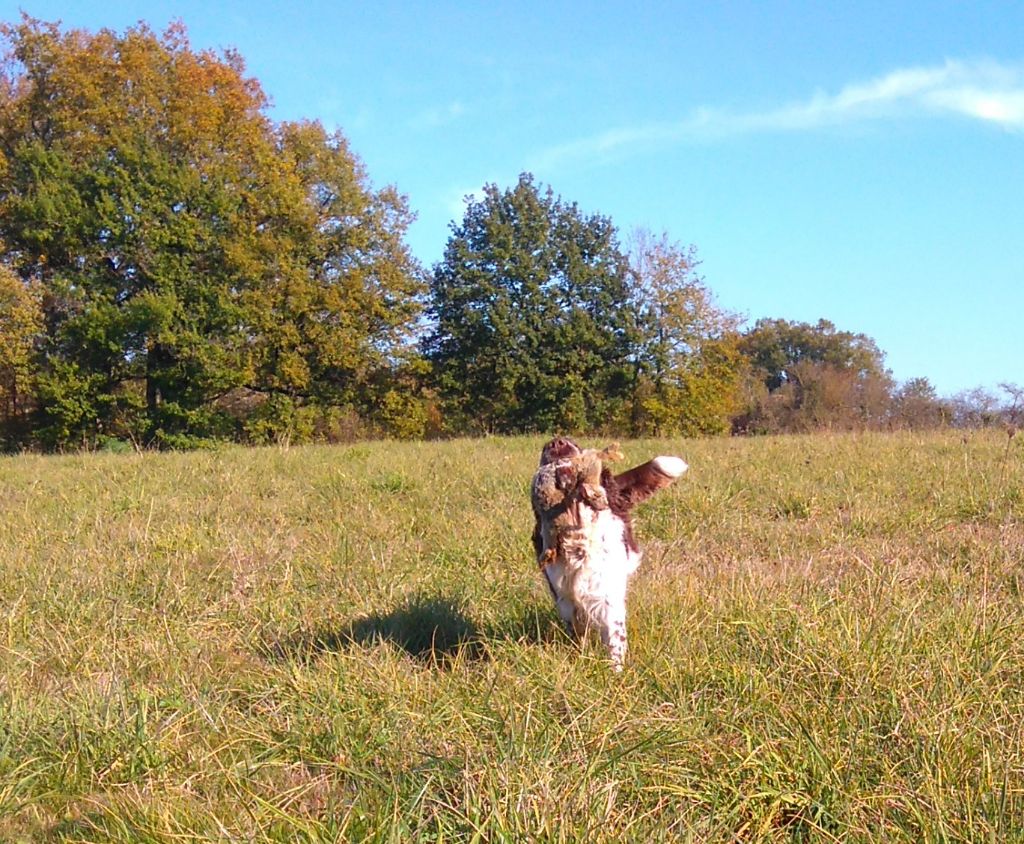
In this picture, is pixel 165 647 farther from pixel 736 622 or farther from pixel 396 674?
pixel 736 622

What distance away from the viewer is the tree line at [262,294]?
27734mm

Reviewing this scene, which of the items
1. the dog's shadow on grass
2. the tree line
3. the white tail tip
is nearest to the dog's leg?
the dog's shadow on grass

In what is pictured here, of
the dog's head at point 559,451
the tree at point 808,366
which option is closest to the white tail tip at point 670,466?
the dog's head at point 559,451

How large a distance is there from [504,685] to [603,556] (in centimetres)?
66

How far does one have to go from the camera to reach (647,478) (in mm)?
3785

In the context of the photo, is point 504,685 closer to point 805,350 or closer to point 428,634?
point 428,634

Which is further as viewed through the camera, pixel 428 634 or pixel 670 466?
pixel 428 634

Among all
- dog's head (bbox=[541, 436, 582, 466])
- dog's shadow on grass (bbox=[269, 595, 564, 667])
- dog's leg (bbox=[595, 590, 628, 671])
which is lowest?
dog's shadow on grass (bbox=[269, 595, 564, 667])

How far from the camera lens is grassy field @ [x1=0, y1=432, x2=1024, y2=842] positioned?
263 centimetres

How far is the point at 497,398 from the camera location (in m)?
33.2

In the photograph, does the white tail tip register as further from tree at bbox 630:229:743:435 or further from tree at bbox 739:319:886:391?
tree at bbox 739:319:886:391

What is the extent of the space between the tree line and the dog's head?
21.6m

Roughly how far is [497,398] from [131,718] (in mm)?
29850

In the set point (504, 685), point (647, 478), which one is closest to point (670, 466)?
point (647, 478)
